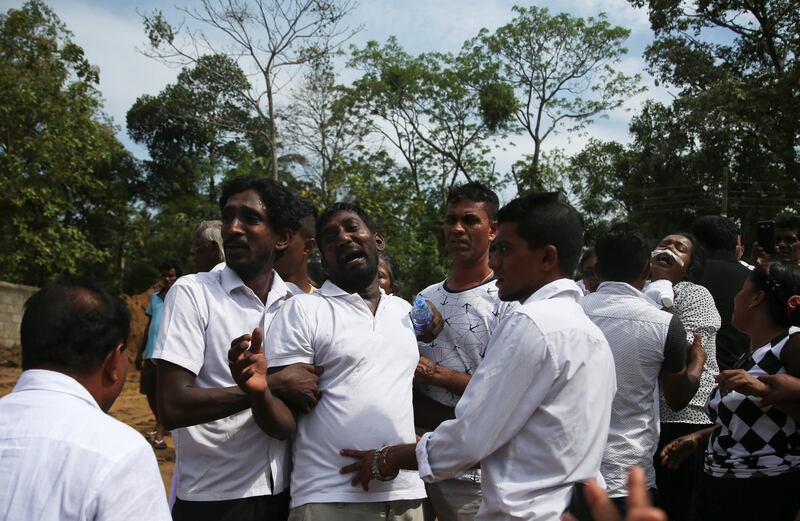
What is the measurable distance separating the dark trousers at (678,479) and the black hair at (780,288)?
3.32ft

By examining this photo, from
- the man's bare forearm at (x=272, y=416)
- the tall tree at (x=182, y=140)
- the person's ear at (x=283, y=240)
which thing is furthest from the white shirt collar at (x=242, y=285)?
the tall tree at (x=182, y=140)

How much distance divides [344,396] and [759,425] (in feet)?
6.67

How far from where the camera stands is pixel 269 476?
304cm

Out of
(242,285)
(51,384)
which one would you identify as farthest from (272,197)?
(51,384)

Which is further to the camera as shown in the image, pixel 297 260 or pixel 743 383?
pixel 297 260

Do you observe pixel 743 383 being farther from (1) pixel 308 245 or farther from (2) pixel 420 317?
(1) pixel 308 245

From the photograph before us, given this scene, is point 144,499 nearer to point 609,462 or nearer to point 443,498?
point 443,498

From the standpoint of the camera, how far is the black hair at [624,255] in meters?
3.89

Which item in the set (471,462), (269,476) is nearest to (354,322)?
(269,476)

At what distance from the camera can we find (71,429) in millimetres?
1815

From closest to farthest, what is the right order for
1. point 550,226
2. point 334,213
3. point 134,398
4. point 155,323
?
point 550,226, point 334,213, point 155,323, point 134,398

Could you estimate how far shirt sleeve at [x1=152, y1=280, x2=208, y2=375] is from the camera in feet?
9.59

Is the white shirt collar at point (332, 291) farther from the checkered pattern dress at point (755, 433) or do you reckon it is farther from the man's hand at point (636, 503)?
the man's hand at point (636, 503)

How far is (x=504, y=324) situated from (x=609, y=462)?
57.9 inches
